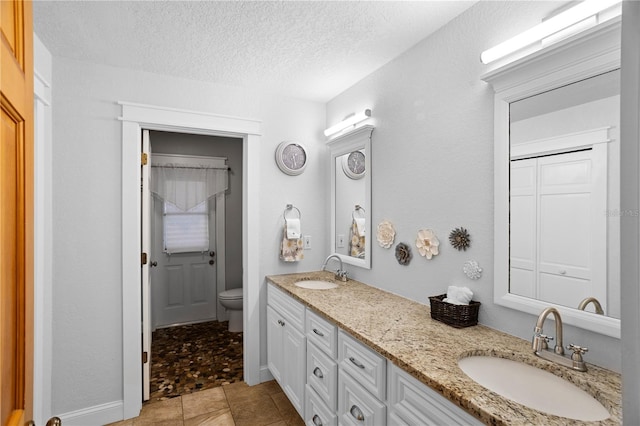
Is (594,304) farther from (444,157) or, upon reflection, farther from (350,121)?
(350,121)

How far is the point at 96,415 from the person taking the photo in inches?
86.0

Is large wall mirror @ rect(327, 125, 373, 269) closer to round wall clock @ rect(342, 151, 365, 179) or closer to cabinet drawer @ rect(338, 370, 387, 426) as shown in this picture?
round wall clock @ rect(342, 151, 365, 179)

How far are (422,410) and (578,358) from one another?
0.57 m

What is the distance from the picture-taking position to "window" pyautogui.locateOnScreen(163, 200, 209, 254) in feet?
12.8

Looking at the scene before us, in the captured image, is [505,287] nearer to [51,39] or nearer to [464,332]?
[464,332]

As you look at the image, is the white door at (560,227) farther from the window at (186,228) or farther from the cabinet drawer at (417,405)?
the window at (186,228)

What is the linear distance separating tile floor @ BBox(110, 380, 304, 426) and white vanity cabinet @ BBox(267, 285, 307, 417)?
161mm

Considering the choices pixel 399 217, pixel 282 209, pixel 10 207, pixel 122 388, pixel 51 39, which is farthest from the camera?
pixel 282 209

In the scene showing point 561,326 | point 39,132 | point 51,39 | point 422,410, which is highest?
point 51,39

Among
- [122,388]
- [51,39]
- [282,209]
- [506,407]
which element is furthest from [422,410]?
[51,39]

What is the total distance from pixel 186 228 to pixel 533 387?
3.70m

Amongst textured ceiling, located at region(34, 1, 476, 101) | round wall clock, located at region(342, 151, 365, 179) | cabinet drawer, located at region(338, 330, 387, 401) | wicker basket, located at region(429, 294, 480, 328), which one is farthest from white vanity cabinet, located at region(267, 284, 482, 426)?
textured ceiling, located at region(34, 1, 476, 101)

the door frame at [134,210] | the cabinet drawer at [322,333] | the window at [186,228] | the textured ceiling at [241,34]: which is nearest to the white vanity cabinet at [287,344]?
the cabinet drawer at [322,333]

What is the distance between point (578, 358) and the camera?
1.14 meters
